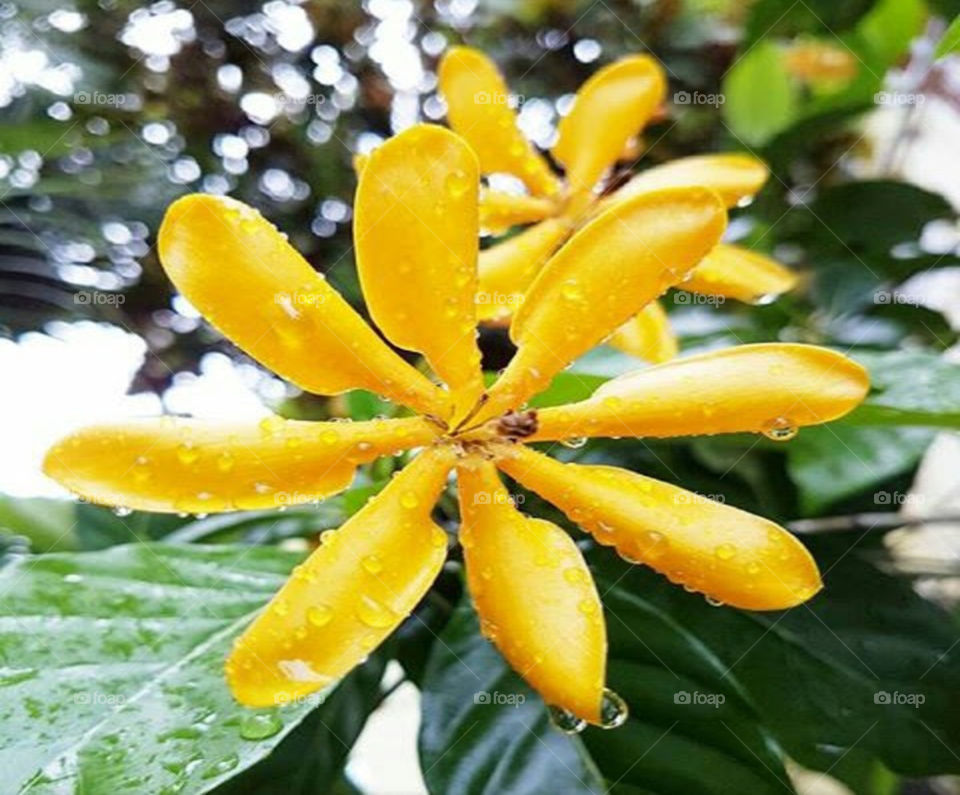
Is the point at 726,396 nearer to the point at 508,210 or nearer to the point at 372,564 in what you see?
the point at 372,564

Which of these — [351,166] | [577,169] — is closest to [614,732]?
[577,169]

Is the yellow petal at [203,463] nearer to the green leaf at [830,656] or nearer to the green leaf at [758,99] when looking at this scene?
the green leaf at [830,656]

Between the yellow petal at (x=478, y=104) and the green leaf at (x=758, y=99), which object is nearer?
the yellow petal at (x=478, y=104)

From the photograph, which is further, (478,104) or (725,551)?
(478,104)

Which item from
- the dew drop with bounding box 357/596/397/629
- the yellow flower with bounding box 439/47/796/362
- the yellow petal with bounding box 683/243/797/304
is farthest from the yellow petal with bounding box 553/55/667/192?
the dew drop with bounding box 357/596/397/629

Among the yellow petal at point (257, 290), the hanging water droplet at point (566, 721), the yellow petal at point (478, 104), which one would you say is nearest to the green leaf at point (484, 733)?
the hanging water droplet at point (566, 721)

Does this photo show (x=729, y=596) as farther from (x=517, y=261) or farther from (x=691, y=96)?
(x=691, y=96)

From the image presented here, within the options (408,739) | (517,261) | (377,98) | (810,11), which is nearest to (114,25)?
(377,98)
